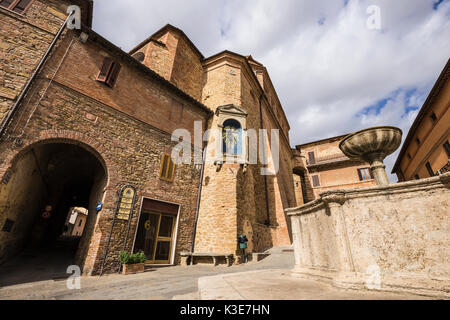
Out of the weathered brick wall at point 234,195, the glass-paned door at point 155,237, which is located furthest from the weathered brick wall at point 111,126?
the weathered brick wall at point 234,195

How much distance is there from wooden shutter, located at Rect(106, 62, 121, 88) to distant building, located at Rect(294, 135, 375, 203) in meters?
21.6

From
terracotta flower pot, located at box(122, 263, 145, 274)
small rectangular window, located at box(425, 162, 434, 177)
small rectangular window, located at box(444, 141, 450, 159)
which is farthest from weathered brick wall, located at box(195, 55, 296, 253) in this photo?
small rectangular window, located at box(425, 162, 434, 177)

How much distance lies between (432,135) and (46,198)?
1056 inches

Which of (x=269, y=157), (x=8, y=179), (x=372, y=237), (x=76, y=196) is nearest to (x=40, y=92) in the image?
(x=8, y=179)

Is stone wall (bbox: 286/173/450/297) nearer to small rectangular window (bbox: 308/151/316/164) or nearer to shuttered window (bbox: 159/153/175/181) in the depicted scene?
shuttered window (bbox: 159/153/175/181)

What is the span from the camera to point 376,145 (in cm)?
468

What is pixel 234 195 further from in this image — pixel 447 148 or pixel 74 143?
pixel 447 148

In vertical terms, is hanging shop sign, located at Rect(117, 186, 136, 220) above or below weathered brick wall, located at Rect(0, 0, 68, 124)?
below

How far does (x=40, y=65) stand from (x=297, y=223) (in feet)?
30.5

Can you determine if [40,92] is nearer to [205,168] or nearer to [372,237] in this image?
[205,168]

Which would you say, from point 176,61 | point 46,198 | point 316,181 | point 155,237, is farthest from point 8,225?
A: point 316,181

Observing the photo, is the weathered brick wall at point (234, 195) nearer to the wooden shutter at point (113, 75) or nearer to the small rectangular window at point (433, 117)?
the wooden shutter at point (113, 75)

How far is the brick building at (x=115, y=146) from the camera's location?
21.3 ft

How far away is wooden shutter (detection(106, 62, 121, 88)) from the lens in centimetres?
841
